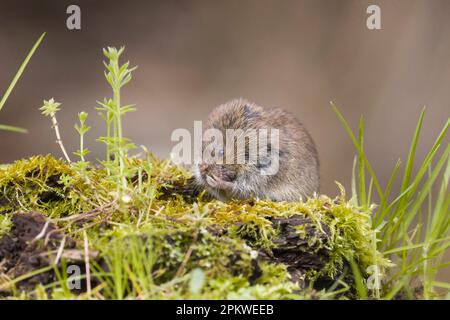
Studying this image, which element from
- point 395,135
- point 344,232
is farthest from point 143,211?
point 395,135

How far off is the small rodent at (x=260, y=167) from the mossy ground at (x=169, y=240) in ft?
0.52

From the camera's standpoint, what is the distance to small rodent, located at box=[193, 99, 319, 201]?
9.60 ft

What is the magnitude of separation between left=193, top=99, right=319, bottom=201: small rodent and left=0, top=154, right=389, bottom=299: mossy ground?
158 mm

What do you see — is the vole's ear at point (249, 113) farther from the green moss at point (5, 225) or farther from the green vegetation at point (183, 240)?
the green moss at point (5, 225)

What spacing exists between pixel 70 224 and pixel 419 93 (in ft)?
12.4

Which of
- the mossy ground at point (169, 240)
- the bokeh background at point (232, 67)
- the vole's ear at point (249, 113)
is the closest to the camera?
the mossy ground at point (169, 240)

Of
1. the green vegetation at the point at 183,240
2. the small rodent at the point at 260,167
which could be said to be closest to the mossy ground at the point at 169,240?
the green vegetation at the point at 183,240

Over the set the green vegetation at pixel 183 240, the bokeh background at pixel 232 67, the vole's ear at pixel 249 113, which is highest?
the bokeh background at pixel 232 67

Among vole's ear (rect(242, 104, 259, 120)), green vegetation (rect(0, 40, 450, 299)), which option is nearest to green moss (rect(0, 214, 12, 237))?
green vegetation (rect(0, 40, 450, 299))

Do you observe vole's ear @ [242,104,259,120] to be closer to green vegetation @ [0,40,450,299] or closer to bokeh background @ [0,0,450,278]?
green vegetation @ [0,40,450,299]

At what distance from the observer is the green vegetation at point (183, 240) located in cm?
178

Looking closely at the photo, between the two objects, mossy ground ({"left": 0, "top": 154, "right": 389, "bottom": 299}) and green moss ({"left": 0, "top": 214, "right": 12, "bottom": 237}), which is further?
green moss ({"left": 0, "top": 214, "right": 12, "bottom": 237})

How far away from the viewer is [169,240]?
A: 1.88m
